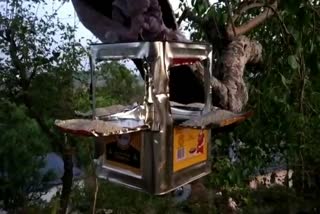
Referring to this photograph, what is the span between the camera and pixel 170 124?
2.51 ft

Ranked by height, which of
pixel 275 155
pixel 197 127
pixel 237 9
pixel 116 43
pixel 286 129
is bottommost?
pixel 275 155

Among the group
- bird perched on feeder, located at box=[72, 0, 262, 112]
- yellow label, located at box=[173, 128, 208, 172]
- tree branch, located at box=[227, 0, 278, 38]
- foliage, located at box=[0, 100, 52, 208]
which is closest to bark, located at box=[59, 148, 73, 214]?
foliage, located at box=[0, 100, 52, 208]

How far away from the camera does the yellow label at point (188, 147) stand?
0.79 m

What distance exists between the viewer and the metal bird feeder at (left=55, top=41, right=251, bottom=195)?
2.38 feet

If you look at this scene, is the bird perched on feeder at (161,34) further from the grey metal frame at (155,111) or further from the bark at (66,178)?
the bark at (66,178)

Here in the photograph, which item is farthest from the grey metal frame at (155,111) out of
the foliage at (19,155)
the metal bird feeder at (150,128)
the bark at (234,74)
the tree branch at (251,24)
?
the foliage at (19,155)

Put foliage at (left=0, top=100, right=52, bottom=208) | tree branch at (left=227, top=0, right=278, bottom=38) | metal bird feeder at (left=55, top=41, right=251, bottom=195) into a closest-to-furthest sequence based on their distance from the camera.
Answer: metal bird feeder at (left=55, top=41, right=251, bottom=195), tree branch at (left=227, top=0, right=278, bottom=38), foliage at (left=0, top=100, right=52, bottom=208)

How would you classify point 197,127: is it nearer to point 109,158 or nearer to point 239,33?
point 109,158

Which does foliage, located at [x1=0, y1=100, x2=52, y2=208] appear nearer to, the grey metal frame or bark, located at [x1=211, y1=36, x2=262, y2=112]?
bark, located at [x1=211, y1=36, x2=262, y2=112]

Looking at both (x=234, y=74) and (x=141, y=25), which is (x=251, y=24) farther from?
(x=141, y=25)

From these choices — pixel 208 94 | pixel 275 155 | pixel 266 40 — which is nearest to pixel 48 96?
pixel 275 155

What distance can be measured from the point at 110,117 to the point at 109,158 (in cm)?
8

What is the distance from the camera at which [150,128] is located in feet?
2.42

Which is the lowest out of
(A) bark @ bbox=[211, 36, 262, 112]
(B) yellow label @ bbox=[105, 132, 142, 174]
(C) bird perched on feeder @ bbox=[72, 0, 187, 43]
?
(B) yellow label @ bbox=[105, 132, 142, 174]
